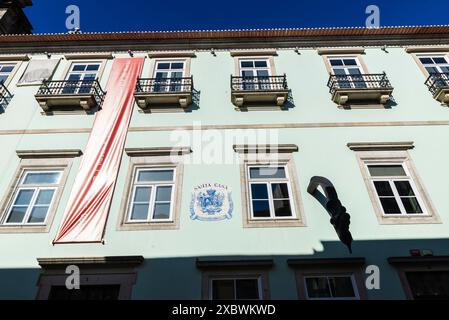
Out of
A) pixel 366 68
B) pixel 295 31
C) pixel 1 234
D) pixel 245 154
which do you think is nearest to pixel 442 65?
pixel 366 68

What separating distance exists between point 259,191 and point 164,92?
4.62 meters

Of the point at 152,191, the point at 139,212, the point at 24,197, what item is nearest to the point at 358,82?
the point at 152,191

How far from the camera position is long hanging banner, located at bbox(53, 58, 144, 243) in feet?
25.1

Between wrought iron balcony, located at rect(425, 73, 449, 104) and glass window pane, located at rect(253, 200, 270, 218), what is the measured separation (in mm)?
6861

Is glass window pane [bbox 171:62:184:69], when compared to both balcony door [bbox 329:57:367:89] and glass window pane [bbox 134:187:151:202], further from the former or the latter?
balcony door [bbox 329:57:367:89]

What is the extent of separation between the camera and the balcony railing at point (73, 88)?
1052cm

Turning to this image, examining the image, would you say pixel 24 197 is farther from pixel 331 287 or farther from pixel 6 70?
pixel 331 287

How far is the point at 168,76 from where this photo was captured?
11.6 m

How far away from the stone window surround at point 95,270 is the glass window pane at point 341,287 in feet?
13.7

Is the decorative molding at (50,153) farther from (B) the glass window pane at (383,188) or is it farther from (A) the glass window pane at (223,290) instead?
(B) the glass window pane at (383,188)

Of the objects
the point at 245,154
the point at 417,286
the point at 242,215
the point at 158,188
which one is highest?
the point at 245,154
